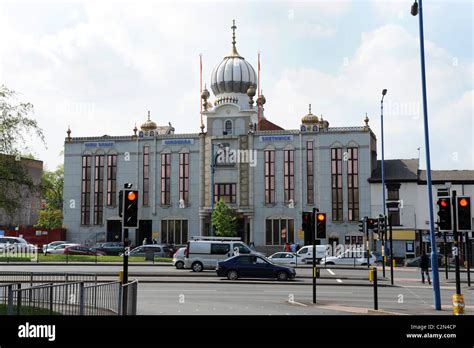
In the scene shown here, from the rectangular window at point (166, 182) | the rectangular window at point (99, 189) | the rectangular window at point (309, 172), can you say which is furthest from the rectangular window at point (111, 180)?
the rectangular window at point (309, 172)

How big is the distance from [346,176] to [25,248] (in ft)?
111

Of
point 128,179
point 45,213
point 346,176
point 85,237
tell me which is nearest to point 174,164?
point 128,179

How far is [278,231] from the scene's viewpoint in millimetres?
69438

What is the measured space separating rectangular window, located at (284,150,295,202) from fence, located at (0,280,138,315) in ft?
175

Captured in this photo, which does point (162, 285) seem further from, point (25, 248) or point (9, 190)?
point (25, 248)

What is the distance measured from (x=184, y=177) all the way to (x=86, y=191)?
40.2ft

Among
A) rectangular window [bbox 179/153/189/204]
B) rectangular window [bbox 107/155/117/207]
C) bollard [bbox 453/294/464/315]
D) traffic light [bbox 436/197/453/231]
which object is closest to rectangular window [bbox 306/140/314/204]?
rectangular window [bbox 179/153/189/204]

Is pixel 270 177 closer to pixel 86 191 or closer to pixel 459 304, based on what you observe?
pixel 86 191

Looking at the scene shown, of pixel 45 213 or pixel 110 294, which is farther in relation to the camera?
pixel 45 213

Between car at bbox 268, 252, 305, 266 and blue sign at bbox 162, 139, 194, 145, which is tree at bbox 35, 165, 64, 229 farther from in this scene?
car at bbox 268, 252, 305, 266

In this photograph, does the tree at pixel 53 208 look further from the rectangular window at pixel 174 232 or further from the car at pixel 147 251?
the car at pixel 147 251

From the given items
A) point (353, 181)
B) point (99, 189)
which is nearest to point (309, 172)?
point (353, 181)
